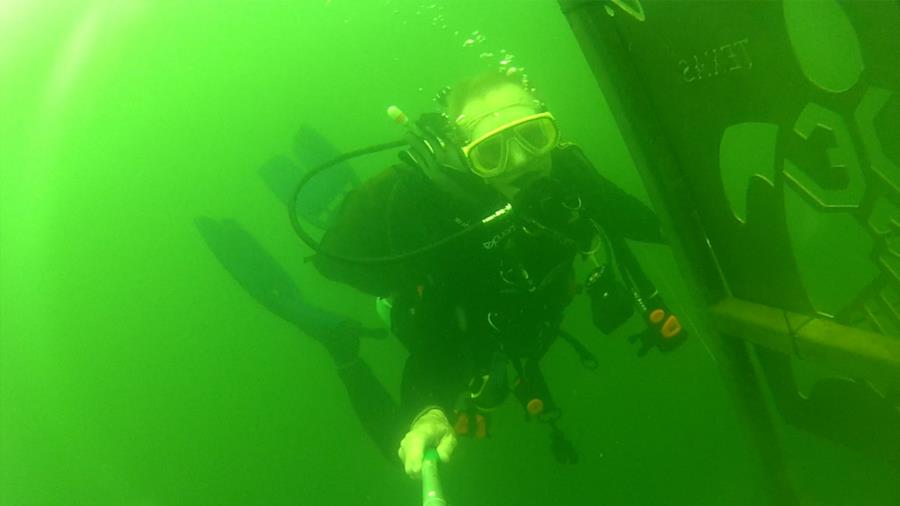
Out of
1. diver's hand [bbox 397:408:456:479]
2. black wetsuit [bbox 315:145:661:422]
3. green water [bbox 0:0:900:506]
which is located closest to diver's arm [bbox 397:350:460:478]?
black wetsuit [bbox 315:145:661:422]

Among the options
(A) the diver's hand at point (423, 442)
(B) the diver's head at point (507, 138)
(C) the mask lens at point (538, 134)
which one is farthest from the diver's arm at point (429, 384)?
(C) the mask lens at point (538, 134)

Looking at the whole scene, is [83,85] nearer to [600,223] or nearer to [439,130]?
[439,130]

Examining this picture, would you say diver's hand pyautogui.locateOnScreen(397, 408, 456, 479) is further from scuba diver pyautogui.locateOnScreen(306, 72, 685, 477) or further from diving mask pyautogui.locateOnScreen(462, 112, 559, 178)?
diving mask pyautogui.locateOnScreen(462, 112, 559, 178)

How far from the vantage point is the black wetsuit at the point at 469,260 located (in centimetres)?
194

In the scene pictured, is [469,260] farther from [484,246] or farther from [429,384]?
[429,384]

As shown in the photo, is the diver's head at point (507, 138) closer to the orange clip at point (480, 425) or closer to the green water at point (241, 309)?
the orange clip at point (480, 425)

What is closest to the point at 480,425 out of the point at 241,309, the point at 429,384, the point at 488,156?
the point at 429,384

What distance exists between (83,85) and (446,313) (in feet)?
8.12

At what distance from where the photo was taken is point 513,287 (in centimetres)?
198

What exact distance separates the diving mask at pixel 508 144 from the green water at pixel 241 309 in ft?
4.60

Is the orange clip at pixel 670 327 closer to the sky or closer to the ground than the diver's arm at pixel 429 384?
closer to the ground

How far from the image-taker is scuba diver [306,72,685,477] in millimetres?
1897

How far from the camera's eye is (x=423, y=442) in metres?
1.46

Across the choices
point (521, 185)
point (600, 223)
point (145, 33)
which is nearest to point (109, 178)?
point (145, 33)
